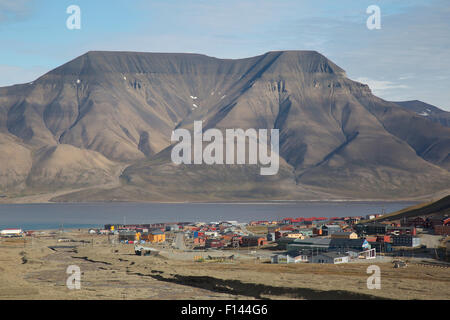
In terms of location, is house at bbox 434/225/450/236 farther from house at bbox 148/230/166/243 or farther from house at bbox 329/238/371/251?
house at bbox 148/230/166/243

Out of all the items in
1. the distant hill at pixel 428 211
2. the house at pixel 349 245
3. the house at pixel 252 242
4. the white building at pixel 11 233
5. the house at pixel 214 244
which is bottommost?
the white building at pixel 11 233

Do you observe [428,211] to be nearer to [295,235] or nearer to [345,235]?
[295,235]

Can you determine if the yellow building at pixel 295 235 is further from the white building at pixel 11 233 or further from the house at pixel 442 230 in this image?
the white building at pixel 11 233

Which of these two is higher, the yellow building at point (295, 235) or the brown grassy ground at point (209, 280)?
the yellow building at point (295, 235)

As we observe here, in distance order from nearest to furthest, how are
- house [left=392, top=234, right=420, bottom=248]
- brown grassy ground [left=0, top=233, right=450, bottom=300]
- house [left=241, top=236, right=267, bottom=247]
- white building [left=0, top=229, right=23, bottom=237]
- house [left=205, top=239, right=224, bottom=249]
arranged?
1. brown grassy ground [left=0, top=233, right=450, bottom=300]
2. house [left=392, top=234, right=420, bottom=248]
3. house [left=241, top=236, right=267, bottom=247]
4. house [left=205, top=239, right=224, bottom=249]
5. white building [left=0, top=229, right=23, bottom=237]

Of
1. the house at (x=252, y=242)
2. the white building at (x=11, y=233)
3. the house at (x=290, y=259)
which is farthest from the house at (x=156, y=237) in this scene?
the house at (x=290, y=259)

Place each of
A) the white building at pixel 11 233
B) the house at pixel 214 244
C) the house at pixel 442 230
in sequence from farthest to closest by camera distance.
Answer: the white building at pixel 11 233
the house at pixel 214 244
the house at pixel 442 230

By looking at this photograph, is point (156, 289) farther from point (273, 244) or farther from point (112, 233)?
point (112, 233)

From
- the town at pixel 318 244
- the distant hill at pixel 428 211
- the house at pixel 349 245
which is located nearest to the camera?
the town at pixel 318 244

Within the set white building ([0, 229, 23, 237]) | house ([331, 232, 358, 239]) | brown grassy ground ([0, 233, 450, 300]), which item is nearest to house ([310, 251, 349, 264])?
brown grassy ground ([0, 233, 450, 300])
